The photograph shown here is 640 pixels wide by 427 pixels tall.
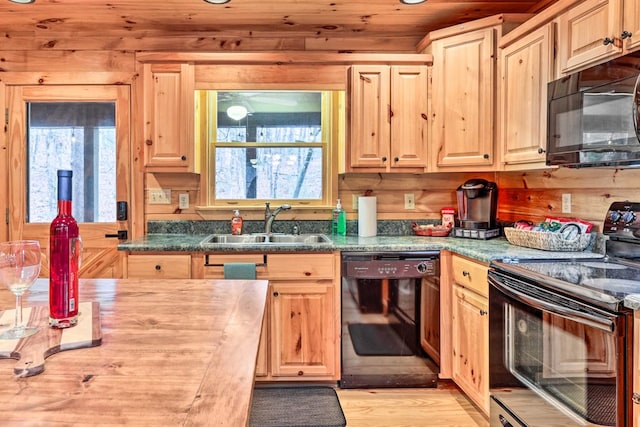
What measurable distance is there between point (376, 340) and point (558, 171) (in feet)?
4.71

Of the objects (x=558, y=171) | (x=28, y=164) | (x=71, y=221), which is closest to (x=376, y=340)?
(x=558, y=171)

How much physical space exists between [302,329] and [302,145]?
1.34 metres

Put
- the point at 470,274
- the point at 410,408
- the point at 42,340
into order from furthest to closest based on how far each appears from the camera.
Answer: the point at 410,408
the point at 470,274
the point at 42,340

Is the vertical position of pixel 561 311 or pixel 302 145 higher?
pixel 302 145

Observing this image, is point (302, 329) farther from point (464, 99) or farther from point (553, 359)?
point (464, 99)

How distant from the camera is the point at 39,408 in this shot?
66 centimetres

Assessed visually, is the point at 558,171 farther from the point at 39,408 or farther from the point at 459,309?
the point at 39,408

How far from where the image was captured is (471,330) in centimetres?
239

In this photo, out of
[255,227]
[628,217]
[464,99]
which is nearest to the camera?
→ [628,217]

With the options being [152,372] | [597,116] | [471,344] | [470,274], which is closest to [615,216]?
[597,116]

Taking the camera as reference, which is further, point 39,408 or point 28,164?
point 28,164

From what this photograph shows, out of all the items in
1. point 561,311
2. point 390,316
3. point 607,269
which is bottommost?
point 390,316

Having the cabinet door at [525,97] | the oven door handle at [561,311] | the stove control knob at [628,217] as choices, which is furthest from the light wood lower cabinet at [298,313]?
the stove control knob at [628,217]

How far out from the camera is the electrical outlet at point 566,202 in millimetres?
2516
